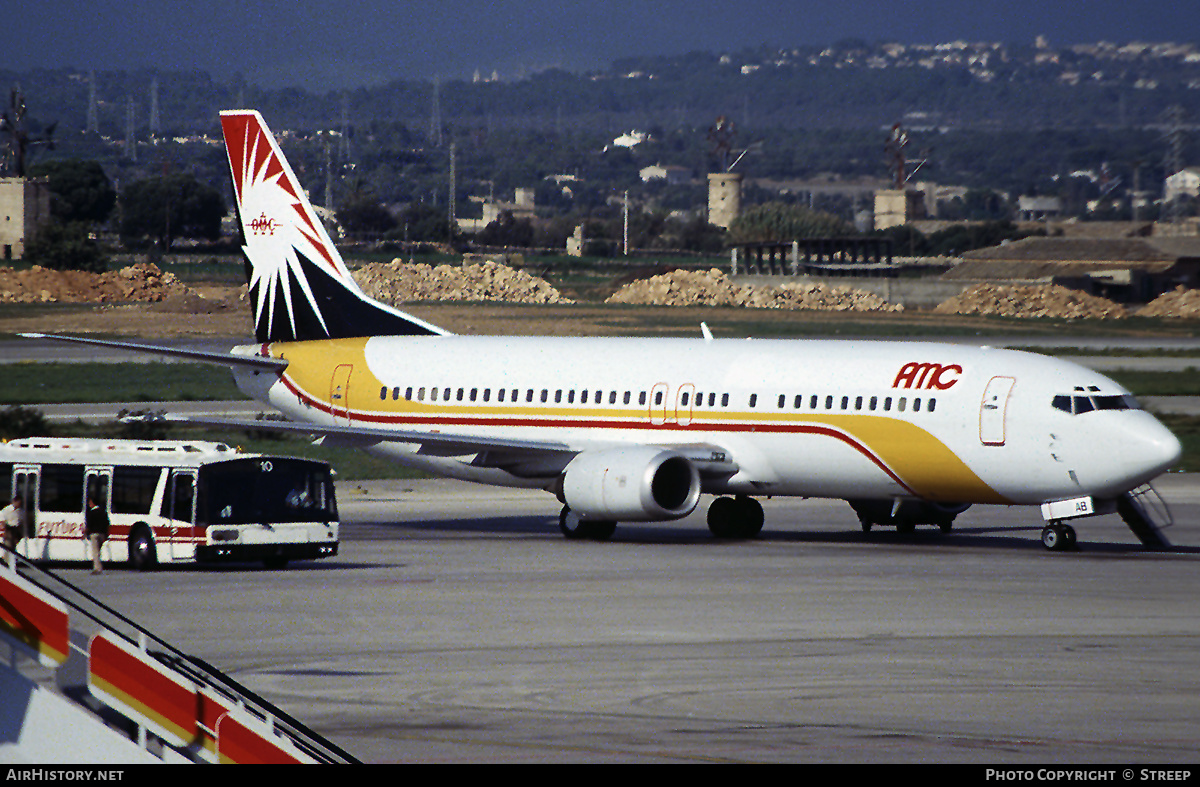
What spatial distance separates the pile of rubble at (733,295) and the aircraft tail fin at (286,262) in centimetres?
8712

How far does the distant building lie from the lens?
16800cm

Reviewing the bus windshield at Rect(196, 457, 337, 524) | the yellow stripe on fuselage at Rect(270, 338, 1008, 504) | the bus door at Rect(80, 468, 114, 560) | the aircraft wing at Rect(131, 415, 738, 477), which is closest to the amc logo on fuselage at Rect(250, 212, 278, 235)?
the yellow stripe on fuselage at Rect(270, 338, 1008, 504)

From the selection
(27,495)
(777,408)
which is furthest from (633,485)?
(27,495)

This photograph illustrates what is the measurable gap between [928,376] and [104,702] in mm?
22598

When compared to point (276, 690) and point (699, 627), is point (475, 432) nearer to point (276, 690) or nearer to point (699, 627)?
point (699, 627)

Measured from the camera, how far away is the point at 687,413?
36125 mm

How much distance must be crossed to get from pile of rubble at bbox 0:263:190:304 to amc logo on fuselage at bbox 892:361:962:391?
314ft

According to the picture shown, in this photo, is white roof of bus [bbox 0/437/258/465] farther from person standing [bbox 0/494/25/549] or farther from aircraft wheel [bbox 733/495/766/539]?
aircraft wheel [bbox 733/495/766/539]

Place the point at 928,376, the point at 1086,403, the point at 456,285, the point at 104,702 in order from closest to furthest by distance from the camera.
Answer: the point at 104,702 → the point at 1086,403 → the point at 928,376 → the point at 456,285

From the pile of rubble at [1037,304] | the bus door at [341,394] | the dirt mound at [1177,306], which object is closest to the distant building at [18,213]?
the pile of rubble at [1037,304]

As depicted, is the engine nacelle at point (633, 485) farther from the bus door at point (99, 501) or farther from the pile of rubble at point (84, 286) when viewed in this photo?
the pile of rubble at point (84, 286)

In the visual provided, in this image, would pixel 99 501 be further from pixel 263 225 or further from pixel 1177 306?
pixel 1177 306

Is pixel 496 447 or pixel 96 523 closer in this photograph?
pixel 96 523

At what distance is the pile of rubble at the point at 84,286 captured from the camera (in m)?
121
